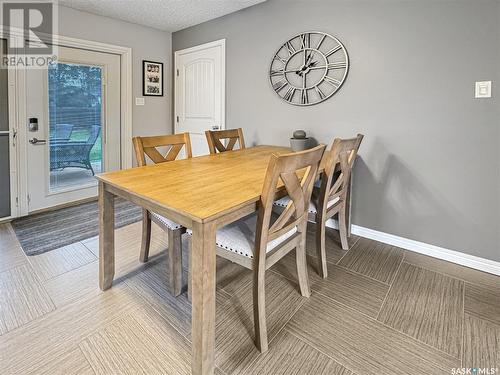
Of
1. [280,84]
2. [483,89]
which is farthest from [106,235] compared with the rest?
[483,89]

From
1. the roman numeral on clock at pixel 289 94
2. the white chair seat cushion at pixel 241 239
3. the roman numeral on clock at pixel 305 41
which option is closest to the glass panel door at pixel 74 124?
the roman numeral on clock at pixel 289 94

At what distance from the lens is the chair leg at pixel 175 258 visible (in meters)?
1.72

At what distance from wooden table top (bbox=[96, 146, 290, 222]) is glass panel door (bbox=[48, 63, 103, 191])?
2069mm

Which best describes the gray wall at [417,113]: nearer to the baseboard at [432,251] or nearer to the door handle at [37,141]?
the baseboard at [432,251]

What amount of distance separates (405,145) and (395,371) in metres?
1.69

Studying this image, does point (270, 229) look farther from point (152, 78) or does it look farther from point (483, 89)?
point (152, 78)

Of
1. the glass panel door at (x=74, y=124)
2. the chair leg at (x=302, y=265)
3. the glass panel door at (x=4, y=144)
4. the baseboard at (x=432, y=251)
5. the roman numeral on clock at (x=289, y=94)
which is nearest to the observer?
the chair leg at (x=302, y=265)

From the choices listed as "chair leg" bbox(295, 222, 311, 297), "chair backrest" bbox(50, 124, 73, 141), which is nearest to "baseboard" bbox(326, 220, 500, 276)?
"chair leg" bbox(295, 222, 311, 297)

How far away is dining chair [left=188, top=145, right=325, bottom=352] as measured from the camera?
4.17 feet

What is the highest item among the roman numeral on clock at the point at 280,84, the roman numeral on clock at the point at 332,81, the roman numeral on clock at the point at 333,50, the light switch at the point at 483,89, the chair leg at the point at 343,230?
the roman numeral on clock at the point at 333,50

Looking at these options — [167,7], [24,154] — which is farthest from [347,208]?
[24,154]

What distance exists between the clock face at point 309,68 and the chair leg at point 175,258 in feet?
6.09

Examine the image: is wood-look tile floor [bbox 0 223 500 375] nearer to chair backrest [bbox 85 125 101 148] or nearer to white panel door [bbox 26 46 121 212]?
white panel door [bbox 26 46 121 212]

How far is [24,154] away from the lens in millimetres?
3043
